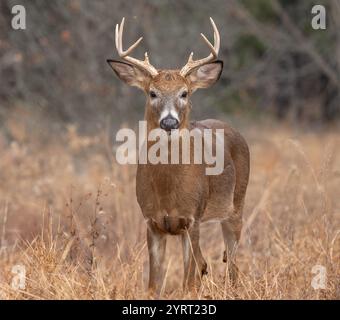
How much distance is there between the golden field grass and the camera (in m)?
5.98

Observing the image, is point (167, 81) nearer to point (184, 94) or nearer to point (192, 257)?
point (184, 94)

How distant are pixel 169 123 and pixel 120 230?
7.65 ft

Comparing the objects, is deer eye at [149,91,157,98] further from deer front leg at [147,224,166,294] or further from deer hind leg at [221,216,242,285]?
deer hind leg at [221,216,242,285]

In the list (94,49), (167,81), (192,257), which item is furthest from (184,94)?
(94,49)

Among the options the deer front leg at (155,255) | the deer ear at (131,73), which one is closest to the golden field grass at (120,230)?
the deer front leg at (155,255)

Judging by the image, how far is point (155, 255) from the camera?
6.61m

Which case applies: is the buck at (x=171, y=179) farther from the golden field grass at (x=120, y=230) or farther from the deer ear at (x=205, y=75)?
the golden field grass at (x=120, y=230)

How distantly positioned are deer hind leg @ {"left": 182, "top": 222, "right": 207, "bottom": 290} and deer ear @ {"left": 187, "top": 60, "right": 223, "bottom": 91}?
1.01m

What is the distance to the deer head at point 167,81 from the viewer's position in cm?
637

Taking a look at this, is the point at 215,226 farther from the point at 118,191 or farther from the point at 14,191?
the point at 14,191

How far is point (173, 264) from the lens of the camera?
8.10 m

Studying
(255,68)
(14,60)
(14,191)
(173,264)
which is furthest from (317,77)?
(173,264)

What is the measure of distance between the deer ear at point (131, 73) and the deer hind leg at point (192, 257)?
110cm
